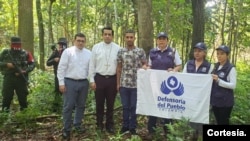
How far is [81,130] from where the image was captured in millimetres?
7113

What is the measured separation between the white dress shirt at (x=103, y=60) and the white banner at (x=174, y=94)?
565 mm

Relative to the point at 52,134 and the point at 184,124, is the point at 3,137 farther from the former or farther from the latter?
the point at 184,124

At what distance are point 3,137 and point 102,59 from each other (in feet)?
8.71

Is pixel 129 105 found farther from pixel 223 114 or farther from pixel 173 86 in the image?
pixel 223 114

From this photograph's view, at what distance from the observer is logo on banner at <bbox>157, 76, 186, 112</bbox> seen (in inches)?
255

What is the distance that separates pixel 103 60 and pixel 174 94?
1.54 m

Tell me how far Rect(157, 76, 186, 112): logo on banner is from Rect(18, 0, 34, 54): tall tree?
20.3ft

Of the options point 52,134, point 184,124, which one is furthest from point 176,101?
point 52,134

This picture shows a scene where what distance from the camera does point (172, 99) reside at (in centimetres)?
657

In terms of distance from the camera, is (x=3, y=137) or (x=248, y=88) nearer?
(x=3, y=137)

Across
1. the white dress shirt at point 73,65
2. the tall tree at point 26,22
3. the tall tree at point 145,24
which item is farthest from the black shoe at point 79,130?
the tall tree at point 26,22

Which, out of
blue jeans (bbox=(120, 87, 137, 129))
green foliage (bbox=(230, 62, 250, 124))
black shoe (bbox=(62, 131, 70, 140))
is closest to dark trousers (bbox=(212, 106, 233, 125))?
green foliage (bbox=(230, 62, 250, 124))

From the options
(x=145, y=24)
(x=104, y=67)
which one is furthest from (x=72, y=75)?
(x=145, y=24)

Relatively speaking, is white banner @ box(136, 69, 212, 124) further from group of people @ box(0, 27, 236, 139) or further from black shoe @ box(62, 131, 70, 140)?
black shoe @ box(62, 131, 70, 140)
